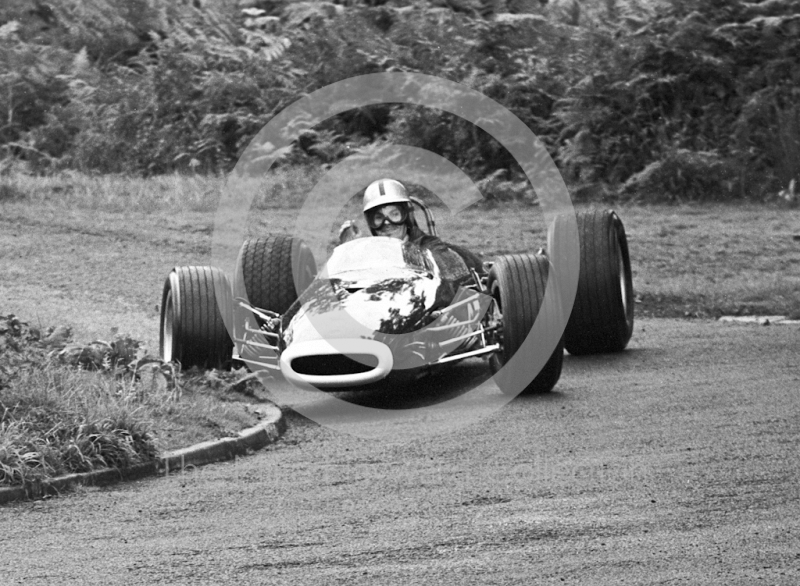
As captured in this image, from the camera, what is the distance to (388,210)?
1051 cm

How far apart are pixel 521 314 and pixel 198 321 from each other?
102 inches

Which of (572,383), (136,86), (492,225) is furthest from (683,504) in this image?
(136,86)

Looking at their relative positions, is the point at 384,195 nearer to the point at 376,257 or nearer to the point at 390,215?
the point at 390,215

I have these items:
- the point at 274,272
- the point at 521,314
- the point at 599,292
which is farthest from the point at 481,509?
the point at 599,292

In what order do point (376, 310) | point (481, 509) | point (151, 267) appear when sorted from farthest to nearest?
1. point (151, 267)
2. point (376, 310)
3. point (481, 509)

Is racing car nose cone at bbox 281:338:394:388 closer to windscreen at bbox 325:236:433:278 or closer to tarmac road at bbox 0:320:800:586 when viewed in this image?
tarmac road at bbox 0:320:800:586

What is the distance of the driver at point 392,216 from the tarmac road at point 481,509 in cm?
201

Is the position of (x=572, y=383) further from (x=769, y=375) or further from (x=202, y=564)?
(x=202, y=564)

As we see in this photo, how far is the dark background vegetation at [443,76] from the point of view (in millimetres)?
22234

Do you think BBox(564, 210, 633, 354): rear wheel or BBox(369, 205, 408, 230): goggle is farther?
BBox(564, 210, 633, 354): rear wheel

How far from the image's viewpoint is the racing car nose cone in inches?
336

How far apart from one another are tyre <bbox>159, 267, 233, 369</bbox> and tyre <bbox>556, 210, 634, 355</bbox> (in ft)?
10.4

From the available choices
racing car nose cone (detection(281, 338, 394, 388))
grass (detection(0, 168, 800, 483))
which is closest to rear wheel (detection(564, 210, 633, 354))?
grass (detection(0, 168, 800, 483))

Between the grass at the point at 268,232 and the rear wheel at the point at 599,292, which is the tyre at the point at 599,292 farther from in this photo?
the grass at the point at 268,232
